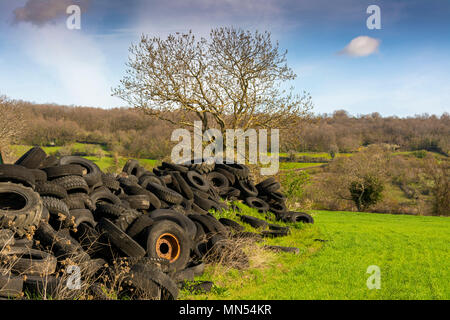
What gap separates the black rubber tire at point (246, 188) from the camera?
14594 mm

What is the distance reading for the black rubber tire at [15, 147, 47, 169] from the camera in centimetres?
854

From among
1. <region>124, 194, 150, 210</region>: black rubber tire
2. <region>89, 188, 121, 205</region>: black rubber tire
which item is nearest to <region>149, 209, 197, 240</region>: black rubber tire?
<region>124, 194, 150, 210</region>: black rubber tire

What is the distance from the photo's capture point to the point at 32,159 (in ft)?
28.3

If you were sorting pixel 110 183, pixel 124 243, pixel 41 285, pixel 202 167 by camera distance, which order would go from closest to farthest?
pixel 41 285, pixel 124 243, pixel 110 183, pixel 202 167

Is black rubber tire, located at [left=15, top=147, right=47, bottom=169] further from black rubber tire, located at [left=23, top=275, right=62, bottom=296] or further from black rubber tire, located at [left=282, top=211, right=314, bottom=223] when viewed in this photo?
black rubber tire, located at [left=282, top=211, right=314, bottom=223]

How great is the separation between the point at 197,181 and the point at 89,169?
176 inches

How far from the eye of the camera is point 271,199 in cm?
1538

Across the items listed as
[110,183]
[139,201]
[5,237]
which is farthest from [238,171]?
[5,237]

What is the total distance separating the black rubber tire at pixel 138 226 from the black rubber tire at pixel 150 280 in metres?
1.48

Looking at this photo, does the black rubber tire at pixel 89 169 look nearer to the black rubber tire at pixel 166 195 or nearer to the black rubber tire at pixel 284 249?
the black rubber tire at pixel 166 195

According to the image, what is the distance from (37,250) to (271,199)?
10885 mm

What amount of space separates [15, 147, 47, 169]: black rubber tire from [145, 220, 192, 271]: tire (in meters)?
3.93

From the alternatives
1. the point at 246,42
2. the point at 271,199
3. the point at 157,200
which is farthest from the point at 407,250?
the point at 246,42

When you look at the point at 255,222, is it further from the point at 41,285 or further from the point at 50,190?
the point at 41,285
